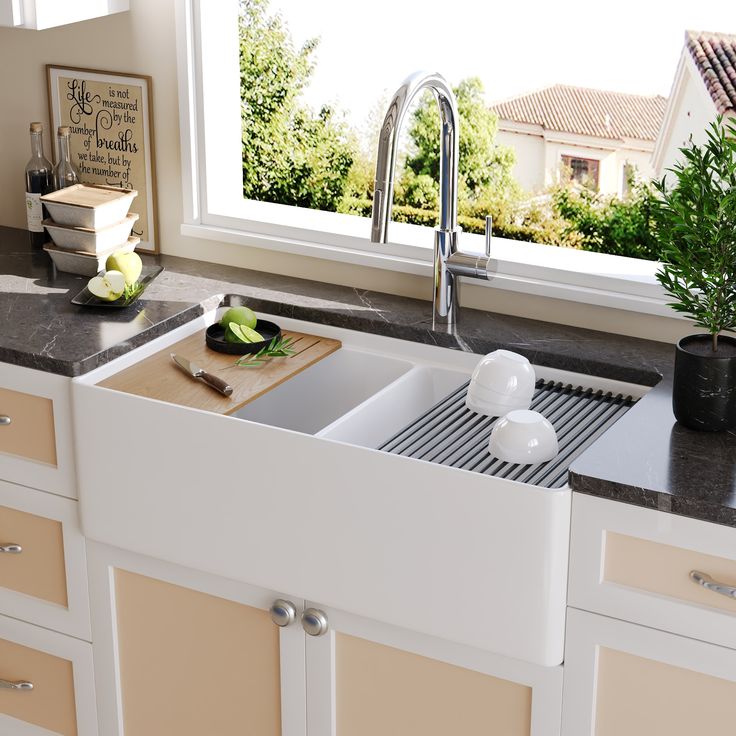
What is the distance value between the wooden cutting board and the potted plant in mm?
724

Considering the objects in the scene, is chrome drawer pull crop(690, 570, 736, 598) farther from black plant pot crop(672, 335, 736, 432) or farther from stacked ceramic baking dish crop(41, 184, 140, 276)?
stacked ceramic baking dish crop(41, 184, 140, 276)

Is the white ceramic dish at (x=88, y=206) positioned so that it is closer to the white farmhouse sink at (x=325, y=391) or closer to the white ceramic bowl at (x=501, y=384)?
the white farmhouse sink at (x=325, y=391)

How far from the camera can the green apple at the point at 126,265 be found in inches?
90.0

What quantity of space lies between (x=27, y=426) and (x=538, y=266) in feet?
3.36

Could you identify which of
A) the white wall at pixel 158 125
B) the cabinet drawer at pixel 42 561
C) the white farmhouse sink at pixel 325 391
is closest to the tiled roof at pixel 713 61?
the white wall at pixel 158 125

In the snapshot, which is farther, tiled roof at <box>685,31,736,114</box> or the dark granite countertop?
tiled roof at <box>685,31,736,114</box>

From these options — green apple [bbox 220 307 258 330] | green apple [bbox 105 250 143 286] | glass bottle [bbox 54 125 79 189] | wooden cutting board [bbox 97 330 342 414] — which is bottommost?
wooden cutting board [bbox 97 330 342 414]

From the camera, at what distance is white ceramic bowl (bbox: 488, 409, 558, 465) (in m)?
1.75

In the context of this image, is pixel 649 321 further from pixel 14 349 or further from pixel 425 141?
pixel 425 141

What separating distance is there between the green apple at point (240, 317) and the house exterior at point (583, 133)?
97.6 inches

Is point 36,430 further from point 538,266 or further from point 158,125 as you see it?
point 538,266

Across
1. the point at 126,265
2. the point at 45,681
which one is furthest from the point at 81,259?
the point at 45,681

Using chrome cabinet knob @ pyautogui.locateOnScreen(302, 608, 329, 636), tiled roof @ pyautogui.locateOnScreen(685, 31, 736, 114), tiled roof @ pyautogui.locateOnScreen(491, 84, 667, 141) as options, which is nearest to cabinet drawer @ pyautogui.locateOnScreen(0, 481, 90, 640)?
chrome cabinet knob @ pyautogui.locateOnScreen(302, 608, 329, 636)

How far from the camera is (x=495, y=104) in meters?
4.86
